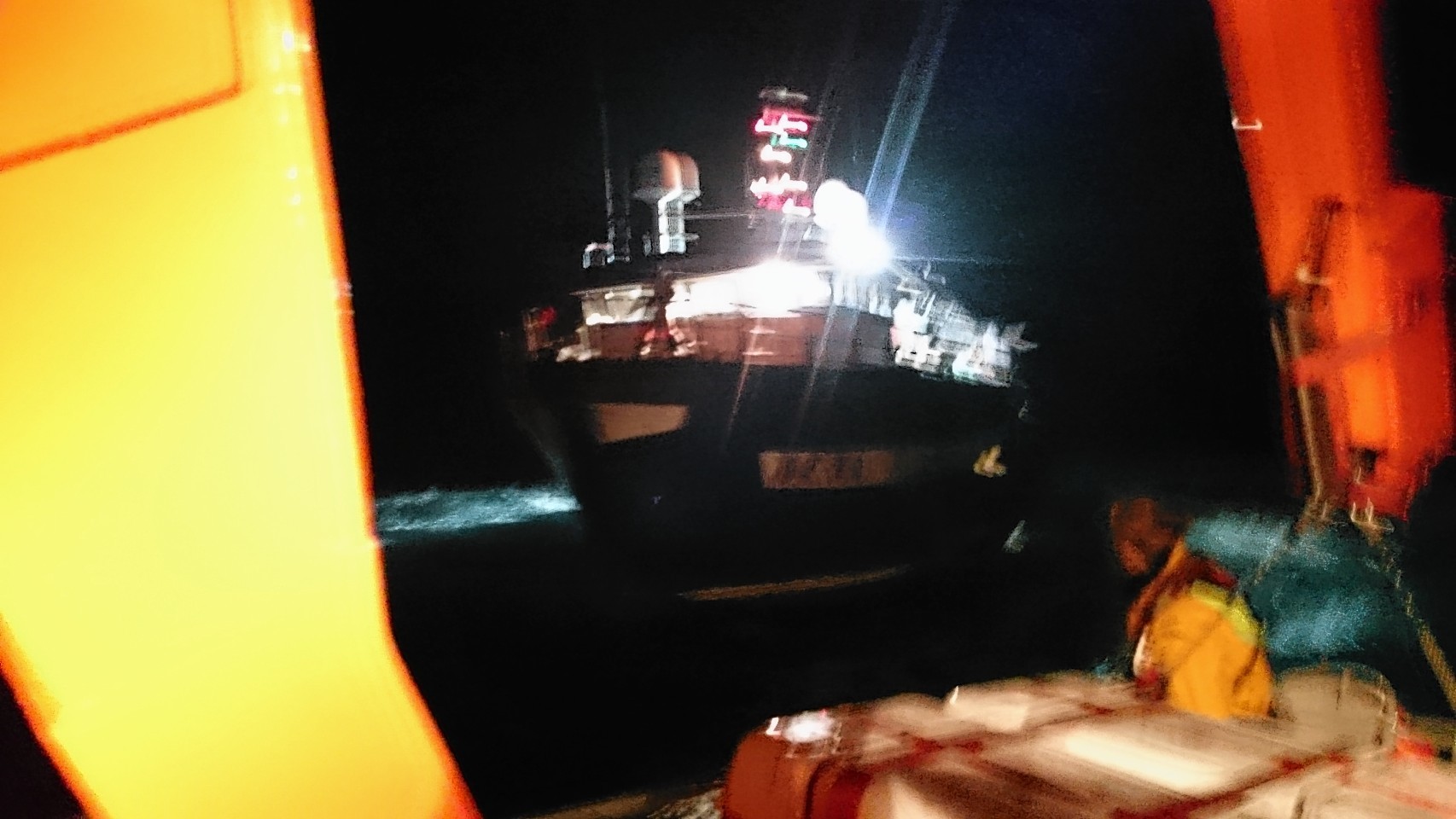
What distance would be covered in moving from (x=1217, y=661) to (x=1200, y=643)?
62 millimetres

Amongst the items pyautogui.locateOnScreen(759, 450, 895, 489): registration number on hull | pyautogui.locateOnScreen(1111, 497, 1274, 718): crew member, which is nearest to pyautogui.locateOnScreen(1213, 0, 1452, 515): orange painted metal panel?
pyautogui.locateOnScreen(1111, 497, 1274, 718): crew member

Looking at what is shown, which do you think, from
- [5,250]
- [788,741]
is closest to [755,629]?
A: [788,741]

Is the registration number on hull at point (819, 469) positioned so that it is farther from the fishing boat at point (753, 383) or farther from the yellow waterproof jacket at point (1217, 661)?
the yellow waterproof jacket at point (1217, 661)

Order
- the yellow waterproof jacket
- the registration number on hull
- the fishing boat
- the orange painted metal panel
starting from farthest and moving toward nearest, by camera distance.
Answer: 1. the fishing boat
2. the registration number on hull
3. the yellow waterproof jacket
4. the orange painted metal panel

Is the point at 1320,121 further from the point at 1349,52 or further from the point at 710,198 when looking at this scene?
the point at 710,198

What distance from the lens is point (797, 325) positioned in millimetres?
5859

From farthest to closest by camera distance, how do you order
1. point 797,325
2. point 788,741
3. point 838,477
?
point 797,325, point 838,477, point 788,741

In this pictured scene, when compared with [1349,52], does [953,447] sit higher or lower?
lower

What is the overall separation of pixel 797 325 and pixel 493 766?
3.50 m

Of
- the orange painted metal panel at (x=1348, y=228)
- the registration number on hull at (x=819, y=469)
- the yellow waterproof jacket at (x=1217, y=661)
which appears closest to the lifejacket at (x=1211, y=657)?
the yellow waterproof jacket at (x=1217, y=661)

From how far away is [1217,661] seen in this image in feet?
7.38

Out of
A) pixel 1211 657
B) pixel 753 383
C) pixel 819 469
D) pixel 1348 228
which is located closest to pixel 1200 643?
pixel 1211 657

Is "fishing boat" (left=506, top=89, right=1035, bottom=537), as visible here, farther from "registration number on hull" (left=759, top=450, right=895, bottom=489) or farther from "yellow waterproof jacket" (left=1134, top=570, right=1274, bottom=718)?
"yellow waterproof jacket" (left=1134, top=570, right=1274, bottom=718)

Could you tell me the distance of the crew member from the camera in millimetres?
2246
